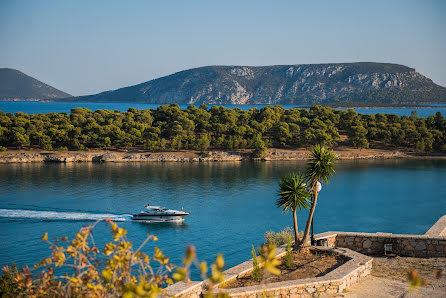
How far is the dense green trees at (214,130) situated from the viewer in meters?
70.9

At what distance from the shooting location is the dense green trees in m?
70.9

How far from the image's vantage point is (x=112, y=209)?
37781 mm

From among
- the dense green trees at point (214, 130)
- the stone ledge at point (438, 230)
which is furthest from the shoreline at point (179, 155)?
the stone ledge at point (438, 230)

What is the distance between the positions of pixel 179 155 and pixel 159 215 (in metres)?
35.8

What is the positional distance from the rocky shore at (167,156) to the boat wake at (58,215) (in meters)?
31.2

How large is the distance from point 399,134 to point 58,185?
Result: 59.1 metres

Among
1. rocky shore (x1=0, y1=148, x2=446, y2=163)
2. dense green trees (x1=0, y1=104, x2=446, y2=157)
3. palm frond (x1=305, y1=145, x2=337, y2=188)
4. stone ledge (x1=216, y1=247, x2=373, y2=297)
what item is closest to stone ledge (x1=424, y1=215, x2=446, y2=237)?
palm frond (x1=305, y1=145, x2=337, y2=188)

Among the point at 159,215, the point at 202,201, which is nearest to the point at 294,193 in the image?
the point at 159,215

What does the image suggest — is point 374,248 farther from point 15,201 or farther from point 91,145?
point 91,145

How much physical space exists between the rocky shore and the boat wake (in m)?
31.2

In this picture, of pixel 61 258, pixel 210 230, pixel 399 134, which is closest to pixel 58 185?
pixel 210 230

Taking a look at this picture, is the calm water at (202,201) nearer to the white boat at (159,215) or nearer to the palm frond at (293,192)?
the white boat at (159,215)

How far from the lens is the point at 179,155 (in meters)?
70.2

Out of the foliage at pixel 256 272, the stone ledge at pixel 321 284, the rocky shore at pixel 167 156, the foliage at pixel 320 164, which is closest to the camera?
the stone ledge at pixel 321 284
